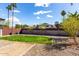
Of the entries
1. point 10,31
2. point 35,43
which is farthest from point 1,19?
point 35,43

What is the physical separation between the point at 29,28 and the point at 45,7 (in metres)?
0.33

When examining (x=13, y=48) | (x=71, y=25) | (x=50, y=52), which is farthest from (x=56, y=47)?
(x=13, y=48)

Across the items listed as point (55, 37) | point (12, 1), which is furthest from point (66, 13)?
point (12, 1)

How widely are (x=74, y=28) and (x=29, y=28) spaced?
56 cm

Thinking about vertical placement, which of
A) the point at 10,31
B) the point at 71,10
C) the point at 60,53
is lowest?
the point at 60,53

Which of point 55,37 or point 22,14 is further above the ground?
point 22,14

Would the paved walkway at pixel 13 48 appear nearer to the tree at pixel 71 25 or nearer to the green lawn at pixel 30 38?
the green lawn at pixel 30 38

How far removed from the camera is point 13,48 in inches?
164

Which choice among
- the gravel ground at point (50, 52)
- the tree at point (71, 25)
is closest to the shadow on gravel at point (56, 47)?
the gravel ground at point (50, 52)

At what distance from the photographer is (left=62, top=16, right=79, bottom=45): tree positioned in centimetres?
414

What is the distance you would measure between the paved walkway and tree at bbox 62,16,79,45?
478mm

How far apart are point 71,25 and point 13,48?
77 cm

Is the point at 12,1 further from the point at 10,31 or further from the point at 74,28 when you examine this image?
the point at 74,28

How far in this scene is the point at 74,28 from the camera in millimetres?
4148
